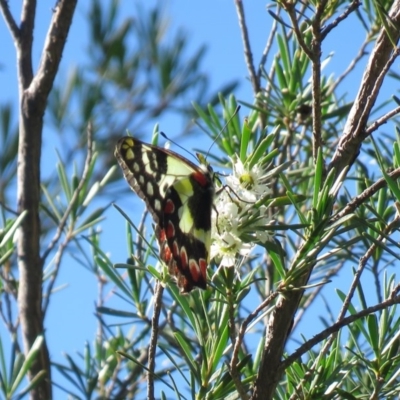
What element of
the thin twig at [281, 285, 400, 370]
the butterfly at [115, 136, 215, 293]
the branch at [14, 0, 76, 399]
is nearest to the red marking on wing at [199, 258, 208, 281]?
the butterfly at [115, 136, 215, 293]

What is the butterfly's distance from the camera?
0.82 m

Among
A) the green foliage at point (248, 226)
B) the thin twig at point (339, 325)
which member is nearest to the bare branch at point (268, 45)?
the green foliage at point (248, 226)

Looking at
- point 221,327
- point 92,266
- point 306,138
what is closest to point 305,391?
point 221,327

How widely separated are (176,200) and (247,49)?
446mm

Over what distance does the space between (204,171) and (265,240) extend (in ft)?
0.37

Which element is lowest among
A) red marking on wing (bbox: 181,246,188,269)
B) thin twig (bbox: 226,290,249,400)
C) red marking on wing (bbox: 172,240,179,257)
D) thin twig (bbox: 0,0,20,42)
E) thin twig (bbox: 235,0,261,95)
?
thin twig (bbox: 226,290,249,400)

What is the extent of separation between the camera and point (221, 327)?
874mm

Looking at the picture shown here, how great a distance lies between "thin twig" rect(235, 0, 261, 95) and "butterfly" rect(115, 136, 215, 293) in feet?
1.37

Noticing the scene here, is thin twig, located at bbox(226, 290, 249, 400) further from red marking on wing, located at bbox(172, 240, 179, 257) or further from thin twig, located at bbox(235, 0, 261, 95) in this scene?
thin twig, located at bbox(235, 0, 261, 95)

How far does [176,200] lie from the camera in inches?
37.2

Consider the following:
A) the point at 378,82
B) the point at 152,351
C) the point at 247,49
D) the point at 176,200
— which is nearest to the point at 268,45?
the point at 247,49

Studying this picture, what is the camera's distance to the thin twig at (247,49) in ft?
4.26

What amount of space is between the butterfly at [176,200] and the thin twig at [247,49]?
0.42 meters

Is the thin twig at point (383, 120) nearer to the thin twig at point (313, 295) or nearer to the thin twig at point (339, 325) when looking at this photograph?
the thin twig at point (339, 325)
